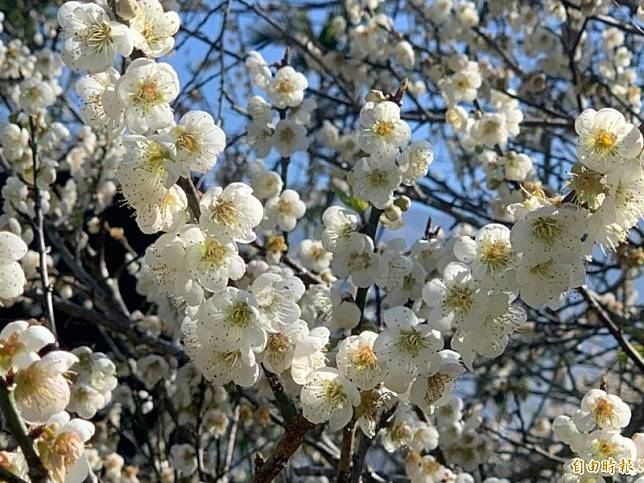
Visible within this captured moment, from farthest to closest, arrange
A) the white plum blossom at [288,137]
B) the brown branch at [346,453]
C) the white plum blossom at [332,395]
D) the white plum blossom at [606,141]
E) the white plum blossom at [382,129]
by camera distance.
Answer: the white plum blossom at [288,137]
the white plum blossom at [382,129]
the brown branch at [346,453]
the white plum blossom at [332,395]
the white plum blossom at [606,141]

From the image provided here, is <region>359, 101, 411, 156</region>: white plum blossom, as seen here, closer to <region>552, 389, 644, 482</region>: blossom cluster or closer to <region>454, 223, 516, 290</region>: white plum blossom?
<region>454, 223, 516, 290</region>: white plum blossom

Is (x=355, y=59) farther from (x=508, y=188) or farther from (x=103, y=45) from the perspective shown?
(x=103, y=45)

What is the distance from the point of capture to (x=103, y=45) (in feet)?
4.21

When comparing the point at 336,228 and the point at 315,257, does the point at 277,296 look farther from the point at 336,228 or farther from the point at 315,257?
the point at 315,257

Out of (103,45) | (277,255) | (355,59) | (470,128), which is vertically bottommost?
(103,45)

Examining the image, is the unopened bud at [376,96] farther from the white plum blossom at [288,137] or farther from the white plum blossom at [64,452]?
the white plum blossom at [64,452]

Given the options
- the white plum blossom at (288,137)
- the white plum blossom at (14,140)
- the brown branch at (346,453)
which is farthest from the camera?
the white plum blossom at (14,140)

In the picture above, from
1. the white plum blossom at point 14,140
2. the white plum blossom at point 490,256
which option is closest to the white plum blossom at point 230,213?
the white plum blossom at point 490,256

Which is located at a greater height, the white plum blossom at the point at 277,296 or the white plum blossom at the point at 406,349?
the white plum blossom at the point at 406,349

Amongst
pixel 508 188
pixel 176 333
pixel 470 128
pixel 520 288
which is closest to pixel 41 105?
pixel 176 333

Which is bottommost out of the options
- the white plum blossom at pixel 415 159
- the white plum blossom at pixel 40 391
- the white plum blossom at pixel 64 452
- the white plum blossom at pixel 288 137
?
the white plum blossom at pixel 64 452

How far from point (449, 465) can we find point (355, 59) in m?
2.15

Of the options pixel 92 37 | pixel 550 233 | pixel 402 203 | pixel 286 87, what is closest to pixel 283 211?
pixel 286 87

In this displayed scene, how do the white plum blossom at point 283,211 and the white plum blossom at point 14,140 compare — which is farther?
the white plum blossom at point 14,140
